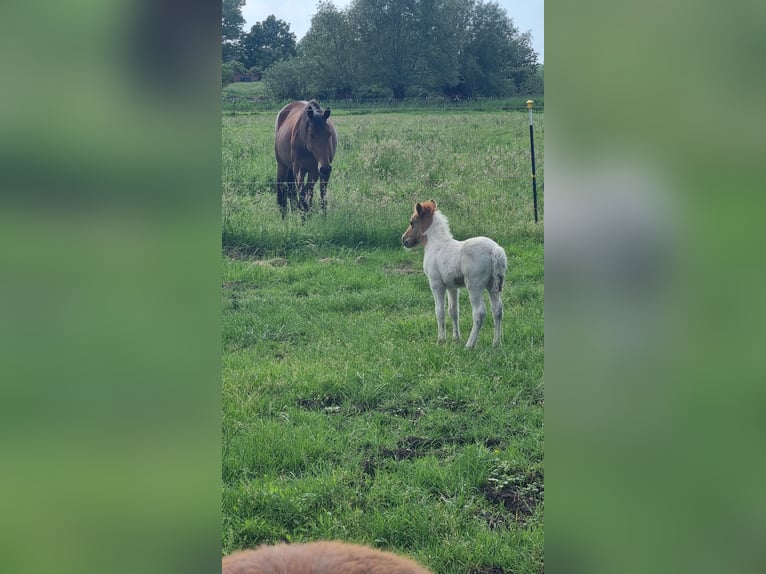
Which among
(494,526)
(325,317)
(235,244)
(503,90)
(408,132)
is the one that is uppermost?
(503,90)

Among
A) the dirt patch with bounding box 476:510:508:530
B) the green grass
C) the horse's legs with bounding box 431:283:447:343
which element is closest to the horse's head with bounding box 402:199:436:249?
the horse's legs with bounding box 431:283:447:343

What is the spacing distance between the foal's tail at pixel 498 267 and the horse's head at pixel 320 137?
3.22 meters

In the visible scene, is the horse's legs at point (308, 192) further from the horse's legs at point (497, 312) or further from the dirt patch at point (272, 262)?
the horse's legs at point (497, 312)

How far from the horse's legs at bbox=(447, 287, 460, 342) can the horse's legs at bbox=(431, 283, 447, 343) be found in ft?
0.21

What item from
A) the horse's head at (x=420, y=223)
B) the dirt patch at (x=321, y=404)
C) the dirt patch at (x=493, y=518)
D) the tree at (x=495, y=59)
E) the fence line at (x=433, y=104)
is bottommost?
the dirt patch at (x=493, y=518)

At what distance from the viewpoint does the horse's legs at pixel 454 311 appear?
4801mm

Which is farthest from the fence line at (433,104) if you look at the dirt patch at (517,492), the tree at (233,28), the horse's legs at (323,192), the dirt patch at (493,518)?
the dirt patch at (493,518)

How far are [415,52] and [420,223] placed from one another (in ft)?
19.2

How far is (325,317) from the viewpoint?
16.9 feet

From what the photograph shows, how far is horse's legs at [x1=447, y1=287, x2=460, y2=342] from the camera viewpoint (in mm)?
4801
